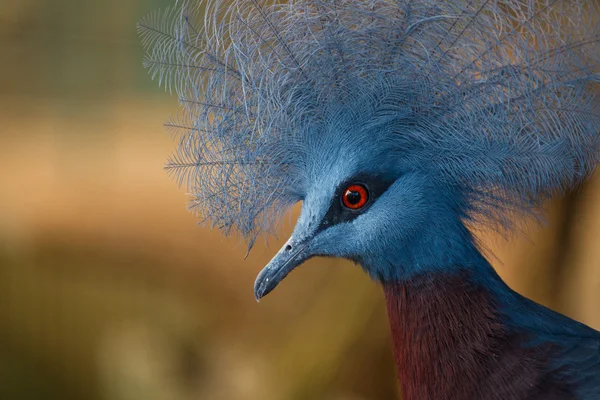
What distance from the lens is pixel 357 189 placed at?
3.47 feet

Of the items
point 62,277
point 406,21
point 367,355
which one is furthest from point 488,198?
point 62,277

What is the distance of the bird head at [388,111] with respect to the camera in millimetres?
1006

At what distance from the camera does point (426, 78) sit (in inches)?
39.6

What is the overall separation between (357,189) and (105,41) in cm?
207

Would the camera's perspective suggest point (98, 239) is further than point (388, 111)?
Yes

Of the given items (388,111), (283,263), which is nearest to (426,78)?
(388,111)

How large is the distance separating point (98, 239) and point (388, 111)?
2.12 metres

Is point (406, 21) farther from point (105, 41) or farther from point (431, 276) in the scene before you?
point (105, 41)

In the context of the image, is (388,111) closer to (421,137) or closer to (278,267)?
(421,137)

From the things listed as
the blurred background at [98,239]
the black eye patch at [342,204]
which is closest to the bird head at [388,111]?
the black eye patch at [342,204]

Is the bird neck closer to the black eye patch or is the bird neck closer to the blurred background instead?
the black eye patch

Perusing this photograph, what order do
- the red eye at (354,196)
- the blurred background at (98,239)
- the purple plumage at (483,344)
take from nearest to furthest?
the purple plumage at (483,344)
the red eye at (354,196)
the blurred background at (98,239)

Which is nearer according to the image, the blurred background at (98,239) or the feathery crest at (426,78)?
the feathery crest at (426,78)

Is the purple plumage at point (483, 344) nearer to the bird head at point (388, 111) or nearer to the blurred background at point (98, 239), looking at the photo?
the bird head at point (388, 111)
